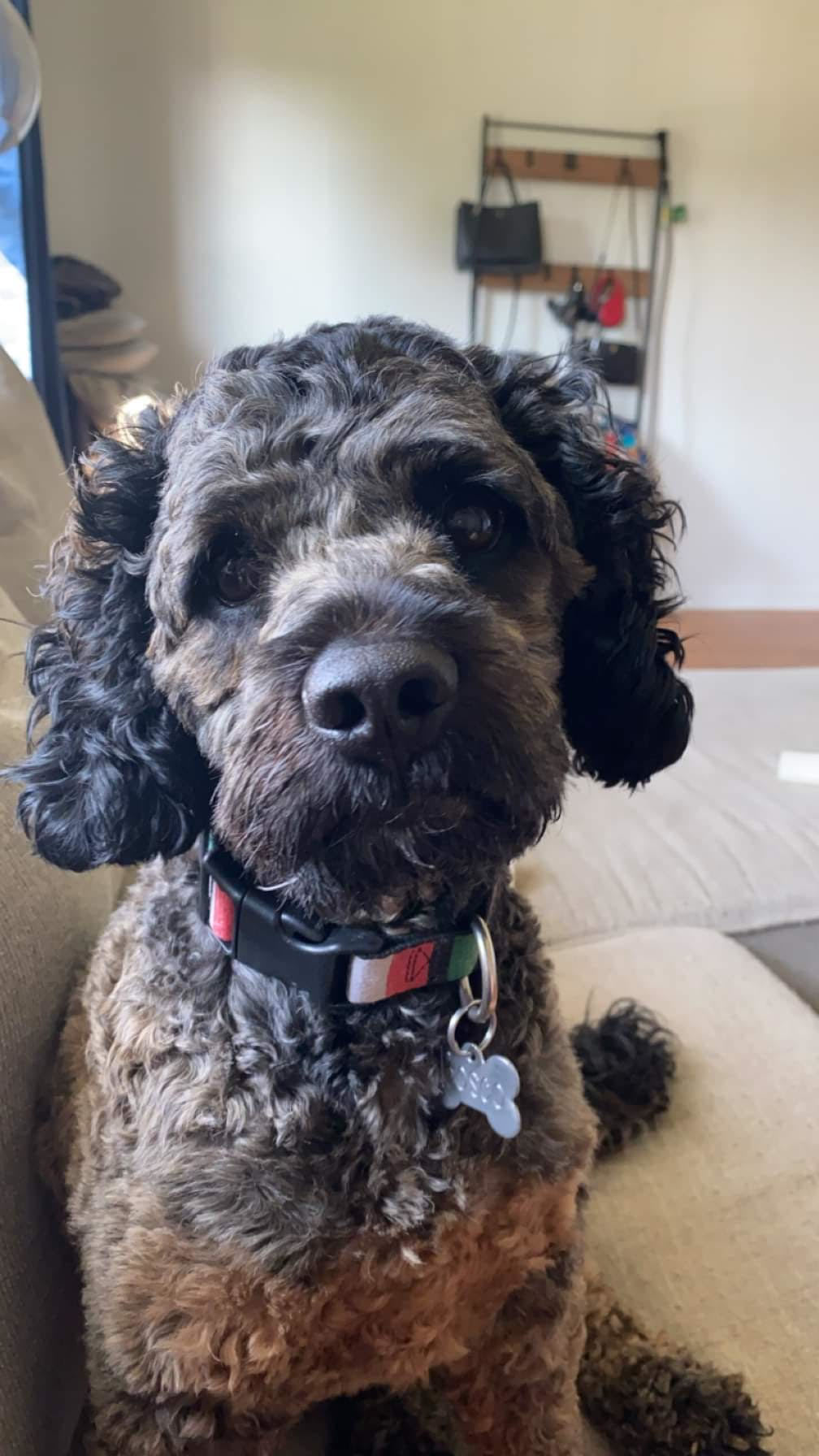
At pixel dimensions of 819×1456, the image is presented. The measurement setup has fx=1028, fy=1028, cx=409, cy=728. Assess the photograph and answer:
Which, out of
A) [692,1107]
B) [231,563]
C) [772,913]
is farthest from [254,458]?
[772,913]

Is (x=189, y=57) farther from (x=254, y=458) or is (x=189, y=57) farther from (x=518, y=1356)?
(x=518, y=1356)

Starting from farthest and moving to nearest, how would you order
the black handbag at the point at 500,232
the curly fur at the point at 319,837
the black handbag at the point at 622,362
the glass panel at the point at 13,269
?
the black handbag at the point at 622,362 → the black handbag at the point at 500,232 → the glass panel at the point at 13,269 → the curly fur at the point at 319,837

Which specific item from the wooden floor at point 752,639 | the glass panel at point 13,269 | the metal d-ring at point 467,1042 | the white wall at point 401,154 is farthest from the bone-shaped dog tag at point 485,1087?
the white wall at point 401,154

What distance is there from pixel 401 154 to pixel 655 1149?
4683 mm

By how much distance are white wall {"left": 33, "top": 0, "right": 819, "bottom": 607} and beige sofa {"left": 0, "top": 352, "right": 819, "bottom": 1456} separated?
10.8 ft

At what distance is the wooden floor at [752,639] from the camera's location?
4875 millimetres

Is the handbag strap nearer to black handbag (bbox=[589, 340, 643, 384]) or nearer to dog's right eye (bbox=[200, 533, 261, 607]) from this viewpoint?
black handbag (bbox=[589, 340, 643, 384])

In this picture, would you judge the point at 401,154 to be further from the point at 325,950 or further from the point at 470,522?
the point at 325,950

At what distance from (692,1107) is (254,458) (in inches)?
44.6

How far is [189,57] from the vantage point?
4375 mm

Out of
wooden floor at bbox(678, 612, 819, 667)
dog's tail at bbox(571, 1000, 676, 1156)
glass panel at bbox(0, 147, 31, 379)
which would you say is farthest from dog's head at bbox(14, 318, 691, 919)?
wooden floor at bbox(678, 612, 819, 667)

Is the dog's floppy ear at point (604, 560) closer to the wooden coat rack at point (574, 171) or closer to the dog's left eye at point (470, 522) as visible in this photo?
the dog's left eye at point (470, 522)

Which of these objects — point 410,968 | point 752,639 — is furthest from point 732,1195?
point 752,639

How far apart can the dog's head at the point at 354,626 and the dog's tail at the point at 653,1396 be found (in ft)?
2.27
